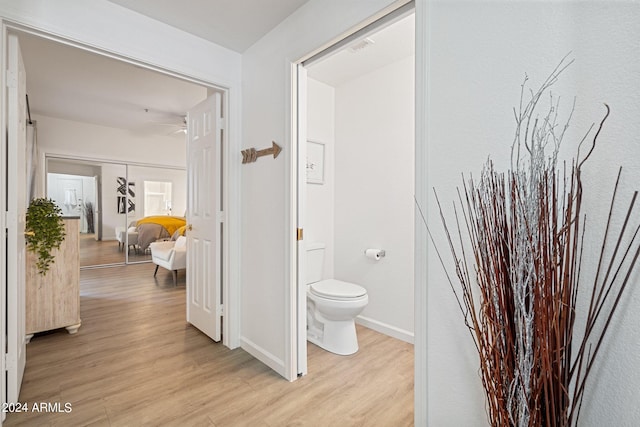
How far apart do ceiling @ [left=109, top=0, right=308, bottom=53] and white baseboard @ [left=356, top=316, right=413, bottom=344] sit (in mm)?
2555

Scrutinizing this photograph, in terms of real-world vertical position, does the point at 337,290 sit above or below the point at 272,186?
below

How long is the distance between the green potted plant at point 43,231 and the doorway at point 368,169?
2.06m

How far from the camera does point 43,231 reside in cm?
245

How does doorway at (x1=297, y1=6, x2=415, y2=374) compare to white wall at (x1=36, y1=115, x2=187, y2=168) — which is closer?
doorway at (x1=297, y1=6, x2=415, y2=374)

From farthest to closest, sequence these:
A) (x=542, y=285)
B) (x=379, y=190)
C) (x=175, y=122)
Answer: (x=175, y=122)
(x=379, y=190)
(x=542, y=285)

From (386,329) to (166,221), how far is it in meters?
5.29

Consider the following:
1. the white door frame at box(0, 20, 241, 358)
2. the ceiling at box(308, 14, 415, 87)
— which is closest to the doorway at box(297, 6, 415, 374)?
the ceiling at box(308, 14, 415, 87)

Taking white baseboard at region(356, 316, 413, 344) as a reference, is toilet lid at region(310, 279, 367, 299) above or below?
above

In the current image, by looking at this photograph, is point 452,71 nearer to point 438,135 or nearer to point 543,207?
point 438,135

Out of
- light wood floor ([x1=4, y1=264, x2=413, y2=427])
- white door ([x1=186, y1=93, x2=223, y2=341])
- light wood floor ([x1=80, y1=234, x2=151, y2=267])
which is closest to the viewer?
light wood floor ([x1=4, y1=264, x2=413, y2=427])

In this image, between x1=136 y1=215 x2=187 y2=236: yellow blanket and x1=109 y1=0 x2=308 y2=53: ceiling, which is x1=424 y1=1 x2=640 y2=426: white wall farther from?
x1=136 y1=215 x2=187 y2=236: yellow blanket

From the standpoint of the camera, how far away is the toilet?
231 centimetres

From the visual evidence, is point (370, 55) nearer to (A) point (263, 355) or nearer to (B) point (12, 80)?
(B) point (12, 80)

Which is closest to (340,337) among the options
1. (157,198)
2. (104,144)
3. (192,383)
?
(192,383)
